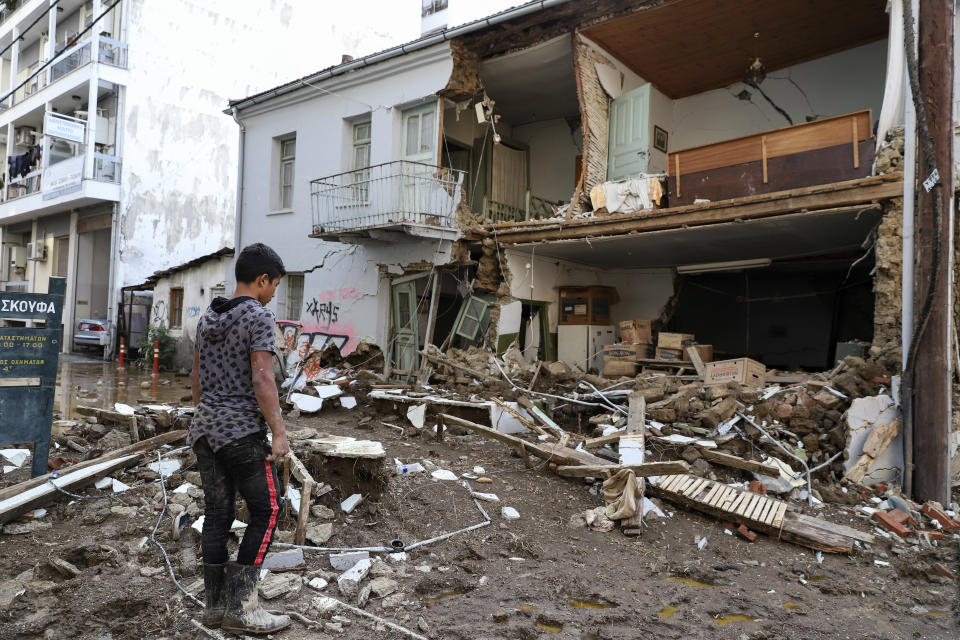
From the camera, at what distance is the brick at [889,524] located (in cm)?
546

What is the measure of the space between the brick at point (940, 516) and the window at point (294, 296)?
1214cm

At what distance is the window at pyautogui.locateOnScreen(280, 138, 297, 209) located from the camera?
A: 1470 cm

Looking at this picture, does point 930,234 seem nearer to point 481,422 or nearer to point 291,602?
point 481,422

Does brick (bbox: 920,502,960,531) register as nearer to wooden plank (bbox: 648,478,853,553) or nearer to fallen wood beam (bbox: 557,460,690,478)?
wooden plank (bbox: 648,478,853,553)

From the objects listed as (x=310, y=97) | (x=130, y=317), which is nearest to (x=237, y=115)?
(x=310, y=97)

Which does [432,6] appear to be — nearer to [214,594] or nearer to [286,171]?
[286,171]

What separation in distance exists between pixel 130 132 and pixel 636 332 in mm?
18262

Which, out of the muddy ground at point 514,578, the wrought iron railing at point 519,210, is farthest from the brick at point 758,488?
the wrought iron railing at point 519,210

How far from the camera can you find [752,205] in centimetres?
820

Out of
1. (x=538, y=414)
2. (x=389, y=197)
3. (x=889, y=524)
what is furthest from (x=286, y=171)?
(x=889, y=524)

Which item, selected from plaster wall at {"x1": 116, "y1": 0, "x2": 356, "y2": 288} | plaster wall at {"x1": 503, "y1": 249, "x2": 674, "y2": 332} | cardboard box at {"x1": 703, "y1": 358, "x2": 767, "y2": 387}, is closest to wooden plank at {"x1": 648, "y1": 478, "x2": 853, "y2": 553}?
cardboard box at {"x1": 703, "y1": 358, "x2": 767, "y2": 387}

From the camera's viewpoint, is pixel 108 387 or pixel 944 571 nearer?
pixel 944 571

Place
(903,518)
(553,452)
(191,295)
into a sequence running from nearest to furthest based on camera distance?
(903,518)
(553,452)
(191,295)

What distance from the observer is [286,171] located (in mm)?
14828
